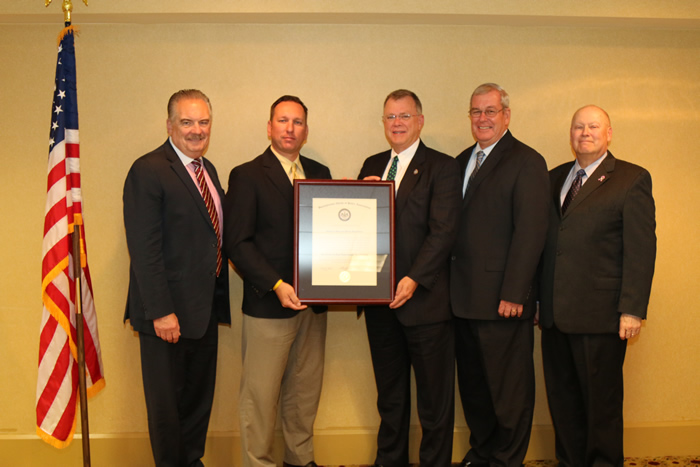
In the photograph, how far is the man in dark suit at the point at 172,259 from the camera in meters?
2.77

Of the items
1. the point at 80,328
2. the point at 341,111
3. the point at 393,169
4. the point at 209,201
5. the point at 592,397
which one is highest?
the point at 341,111

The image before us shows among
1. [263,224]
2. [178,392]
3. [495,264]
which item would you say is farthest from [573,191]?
[178,392]

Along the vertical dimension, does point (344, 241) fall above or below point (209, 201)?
below

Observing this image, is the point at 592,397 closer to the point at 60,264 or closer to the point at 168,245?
the point at 168,245

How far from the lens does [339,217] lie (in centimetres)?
292

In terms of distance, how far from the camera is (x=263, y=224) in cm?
299

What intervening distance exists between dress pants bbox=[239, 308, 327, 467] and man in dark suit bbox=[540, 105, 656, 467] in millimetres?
1375

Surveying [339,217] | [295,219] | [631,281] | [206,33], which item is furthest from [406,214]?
[206,33]

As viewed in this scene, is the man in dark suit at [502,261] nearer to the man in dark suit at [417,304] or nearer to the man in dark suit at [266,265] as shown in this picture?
the man in dark suit at [417,304]

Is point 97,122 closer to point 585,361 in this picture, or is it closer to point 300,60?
point 300,60

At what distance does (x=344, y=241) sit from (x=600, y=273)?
1.41m

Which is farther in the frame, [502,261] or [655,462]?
[655,462]

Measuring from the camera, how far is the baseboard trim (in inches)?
141

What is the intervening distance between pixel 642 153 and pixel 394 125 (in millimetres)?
1854
